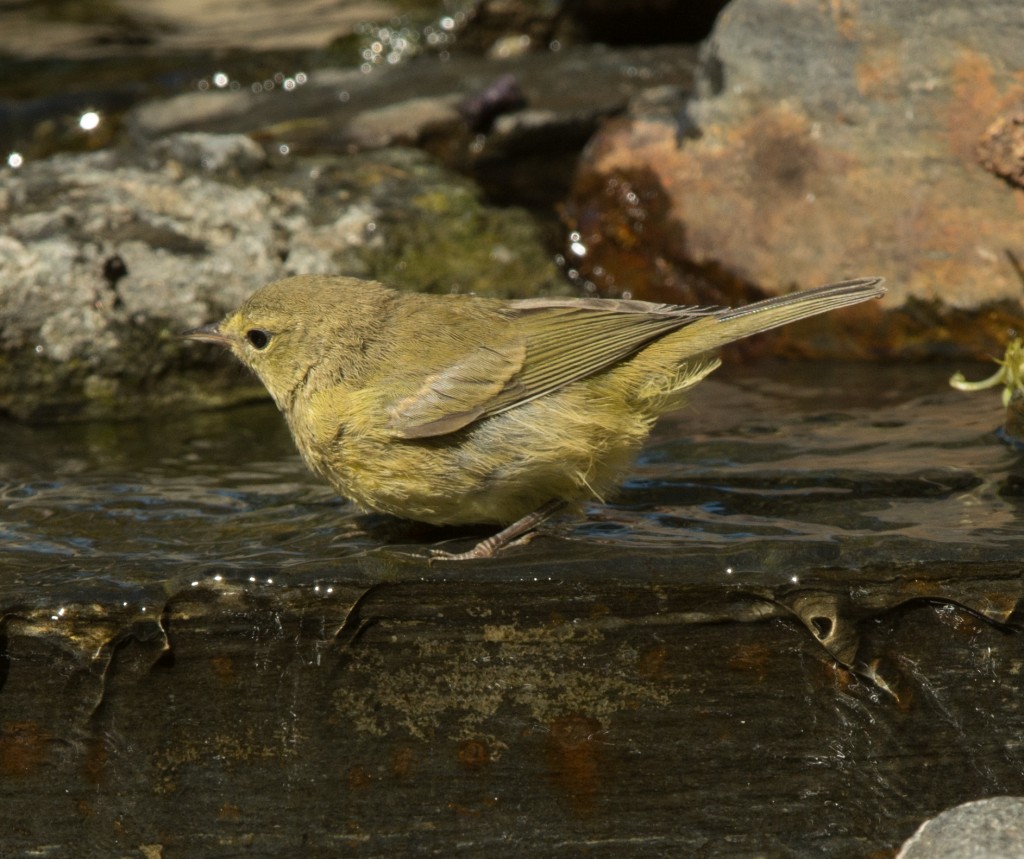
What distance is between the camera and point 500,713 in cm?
366

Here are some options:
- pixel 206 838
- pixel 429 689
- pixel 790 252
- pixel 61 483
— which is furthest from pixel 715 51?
pixel 206 838

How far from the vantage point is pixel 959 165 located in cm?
603

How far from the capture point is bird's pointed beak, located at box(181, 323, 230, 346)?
508 cm

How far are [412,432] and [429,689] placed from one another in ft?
3.18

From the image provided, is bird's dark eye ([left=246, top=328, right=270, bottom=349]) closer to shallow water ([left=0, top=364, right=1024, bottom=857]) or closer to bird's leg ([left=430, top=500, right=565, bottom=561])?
bird's leg ([left=430, top=500, right=565, bottom=561])

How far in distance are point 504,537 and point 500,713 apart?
71cm

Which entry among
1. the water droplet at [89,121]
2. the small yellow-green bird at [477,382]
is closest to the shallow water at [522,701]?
the small yellow-green bird at [477,382]

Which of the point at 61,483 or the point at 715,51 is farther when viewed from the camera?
the point at 715,51

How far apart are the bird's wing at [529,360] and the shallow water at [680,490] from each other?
17.0 inches

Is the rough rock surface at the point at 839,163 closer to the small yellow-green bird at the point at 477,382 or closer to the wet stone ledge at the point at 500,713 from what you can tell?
the small yellow-green bird at the point at 477,382

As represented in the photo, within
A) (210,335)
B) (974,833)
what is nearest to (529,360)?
(210,335)

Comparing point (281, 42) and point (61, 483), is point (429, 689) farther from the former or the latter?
point (281, 42)

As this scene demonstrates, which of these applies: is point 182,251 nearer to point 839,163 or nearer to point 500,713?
point 839,163

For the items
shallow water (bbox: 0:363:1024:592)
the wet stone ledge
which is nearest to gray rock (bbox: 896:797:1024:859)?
the wet stone ledge
